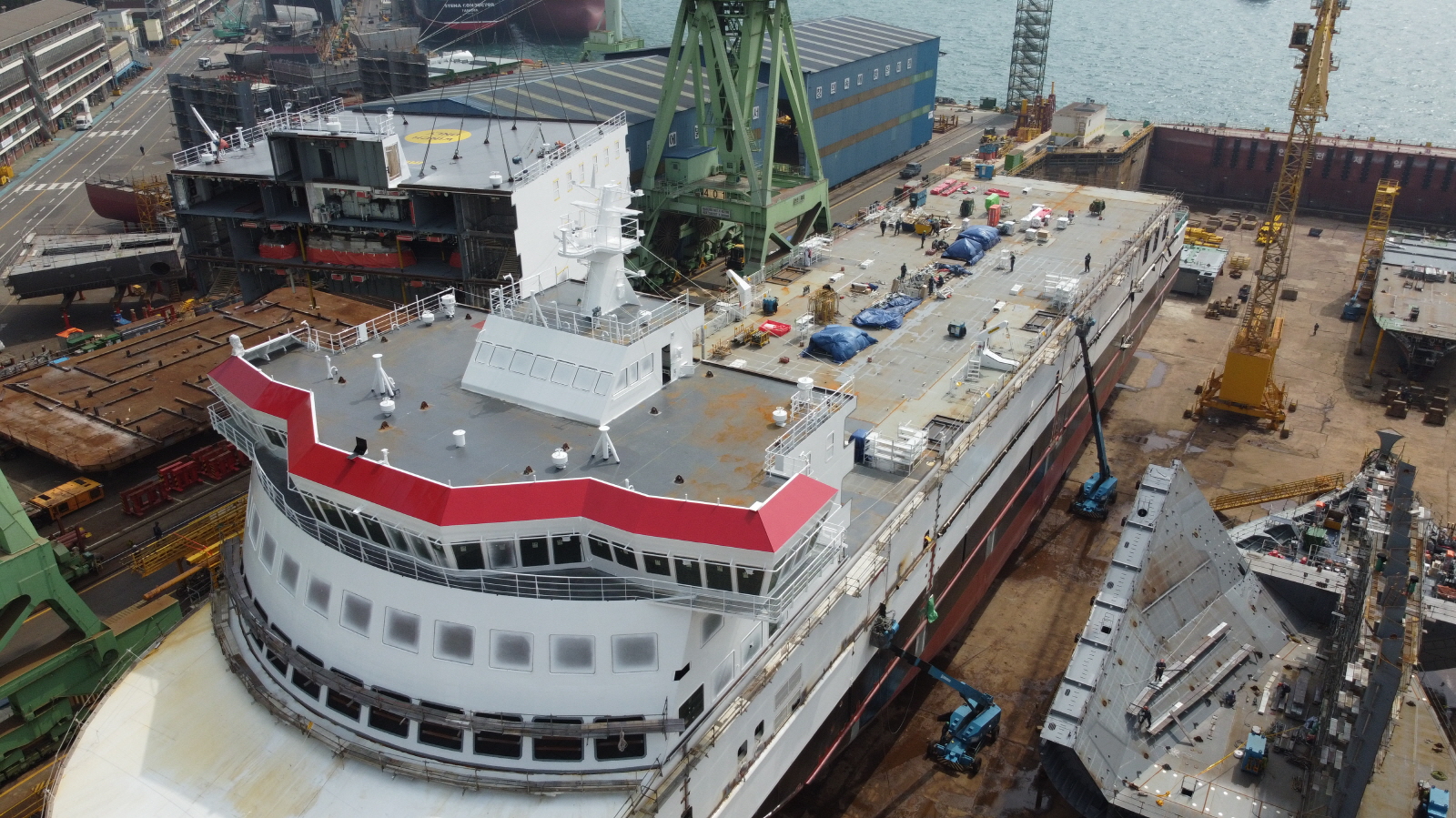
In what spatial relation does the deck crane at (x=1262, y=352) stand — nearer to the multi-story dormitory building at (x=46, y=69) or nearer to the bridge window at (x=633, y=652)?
the bridge window at (x=633, y=652)

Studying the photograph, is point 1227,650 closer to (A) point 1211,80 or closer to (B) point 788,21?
(B) point 788,21

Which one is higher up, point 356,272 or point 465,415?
point 465,415

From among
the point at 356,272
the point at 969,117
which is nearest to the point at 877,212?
the point at 356,272

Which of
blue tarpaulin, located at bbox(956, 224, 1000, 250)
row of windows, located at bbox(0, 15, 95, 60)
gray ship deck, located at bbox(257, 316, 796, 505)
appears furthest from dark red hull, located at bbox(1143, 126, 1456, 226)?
row of windows, located at bbox(0, 15, 95, 60)

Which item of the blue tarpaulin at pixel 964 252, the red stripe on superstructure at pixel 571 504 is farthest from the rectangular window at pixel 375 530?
the blue tarpaulin at pixel 964 252

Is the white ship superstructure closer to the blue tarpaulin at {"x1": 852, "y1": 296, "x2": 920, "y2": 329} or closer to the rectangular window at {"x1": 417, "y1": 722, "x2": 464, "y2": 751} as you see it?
the rectangular window at {"x1": 417, "y1": 722, "x2": 464, "y2": 751}
